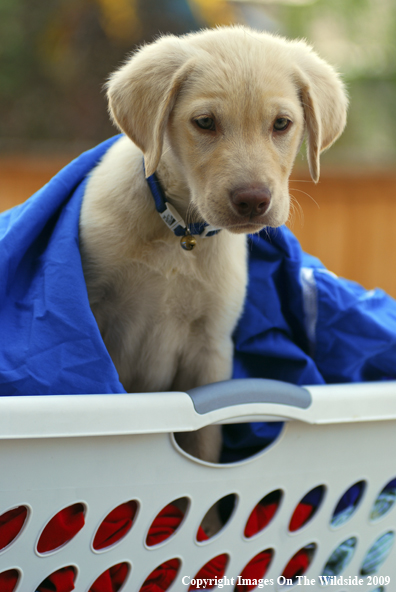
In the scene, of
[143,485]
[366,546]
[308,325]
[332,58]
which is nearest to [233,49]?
[308,325]

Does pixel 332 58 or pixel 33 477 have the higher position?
pixel 332 58

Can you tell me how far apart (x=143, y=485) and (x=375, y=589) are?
0.53 metres

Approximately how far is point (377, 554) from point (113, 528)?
1.66ft

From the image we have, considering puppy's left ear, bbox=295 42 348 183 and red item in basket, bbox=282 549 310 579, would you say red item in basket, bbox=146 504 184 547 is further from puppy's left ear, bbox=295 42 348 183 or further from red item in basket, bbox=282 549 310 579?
puppy's left ear, bbox=295 42 348 183

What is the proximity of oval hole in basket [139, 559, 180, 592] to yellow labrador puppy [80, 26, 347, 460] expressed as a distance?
0.44m

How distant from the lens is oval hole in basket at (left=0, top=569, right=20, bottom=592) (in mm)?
898

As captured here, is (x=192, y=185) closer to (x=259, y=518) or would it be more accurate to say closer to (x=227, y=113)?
(x=227, y=113)

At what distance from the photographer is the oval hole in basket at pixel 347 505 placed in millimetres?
1077

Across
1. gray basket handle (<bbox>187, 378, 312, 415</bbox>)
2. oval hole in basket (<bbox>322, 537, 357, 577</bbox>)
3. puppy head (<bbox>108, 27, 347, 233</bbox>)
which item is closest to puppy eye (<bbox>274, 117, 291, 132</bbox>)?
puppy head (<bbox>108, 27, 347, 233</bbox>)

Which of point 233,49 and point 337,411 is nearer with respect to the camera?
point 337,411

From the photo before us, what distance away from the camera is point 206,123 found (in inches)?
46.7

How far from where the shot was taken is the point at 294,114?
1222 millimetres

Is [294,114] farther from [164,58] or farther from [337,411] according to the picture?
[337,411]

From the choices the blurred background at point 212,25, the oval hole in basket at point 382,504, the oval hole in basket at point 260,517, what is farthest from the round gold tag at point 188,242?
the blurred background at point 212,25
